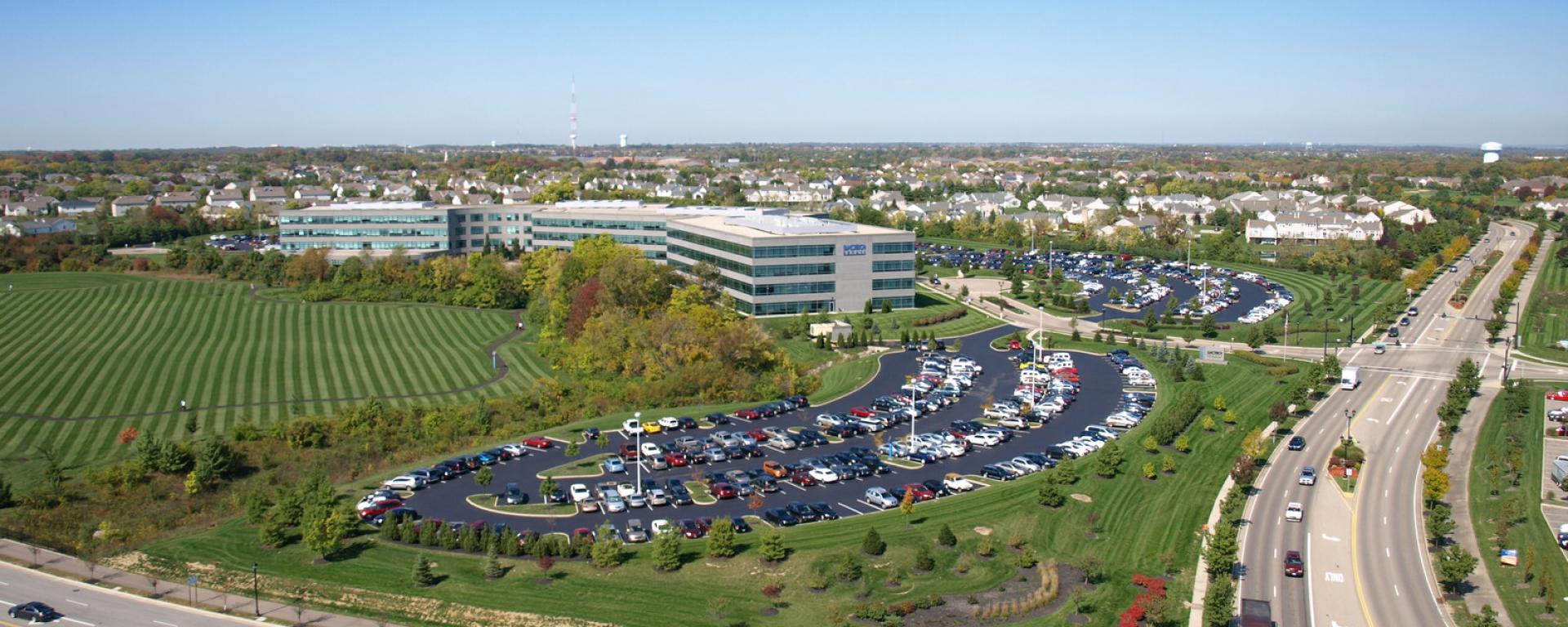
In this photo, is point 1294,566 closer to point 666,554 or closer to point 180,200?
point 666,554

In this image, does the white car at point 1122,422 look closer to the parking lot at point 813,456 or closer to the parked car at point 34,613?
the parking lot at point 813,456

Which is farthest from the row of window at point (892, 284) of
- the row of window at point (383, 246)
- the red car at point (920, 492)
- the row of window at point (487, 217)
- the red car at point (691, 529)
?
the row of window at point (383, 246)

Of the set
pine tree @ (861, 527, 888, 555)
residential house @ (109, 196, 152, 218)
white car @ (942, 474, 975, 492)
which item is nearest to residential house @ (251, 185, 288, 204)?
residential house @ (109, 196, 152, 218)

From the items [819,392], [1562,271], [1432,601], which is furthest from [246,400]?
[1562,271]

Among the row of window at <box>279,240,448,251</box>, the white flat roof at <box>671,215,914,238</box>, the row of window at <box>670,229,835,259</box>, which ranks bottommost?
the row of window at <box>279,240,448,251</box>

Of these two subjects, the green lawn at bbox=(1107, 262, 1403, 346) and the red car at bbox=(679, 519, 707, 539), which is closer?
the red car at bbox=(679, 519, 707, 539)

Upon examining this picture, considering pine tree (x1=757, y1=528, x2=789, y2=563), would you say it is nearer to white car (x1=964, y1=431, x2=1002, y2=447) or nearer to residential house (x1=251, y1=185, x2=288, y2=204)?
white car (x1=964, y1=431, x2=1002, y2=447)
